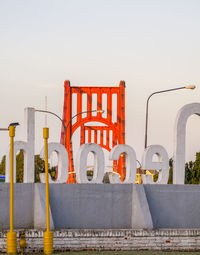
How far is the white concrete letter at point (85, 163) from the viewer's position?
89.6ft

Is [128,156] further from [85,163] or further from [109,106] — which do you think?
[109,106]

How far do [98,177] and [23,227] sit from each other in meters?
4.15

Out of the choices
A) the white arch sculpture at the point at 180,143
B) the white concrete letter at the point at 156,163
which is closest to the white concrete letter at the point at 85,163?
the white concrete letter at the point at 156,163

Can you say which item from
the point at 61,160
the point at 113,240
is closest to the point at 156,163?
the point at 61,160

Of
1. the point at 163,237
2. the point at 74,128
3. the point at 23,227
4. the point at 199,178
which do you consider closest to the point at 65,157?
the point at 23,227

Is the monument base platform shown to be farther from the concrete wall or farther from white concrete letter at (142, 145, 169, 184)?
white concrete letter at (142, 145, 169, 184)

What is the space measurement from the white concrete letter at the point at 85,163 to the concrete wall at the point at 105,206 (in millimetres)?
1067

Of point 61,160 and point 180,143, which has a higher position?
point 180,143

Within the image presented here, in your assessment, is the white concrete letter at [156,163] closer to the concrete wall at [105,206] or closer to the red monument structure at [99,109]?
the concrete wall at [105,206]

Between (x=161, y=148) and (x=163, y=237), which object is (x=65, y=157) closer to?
(x=161, y=148)

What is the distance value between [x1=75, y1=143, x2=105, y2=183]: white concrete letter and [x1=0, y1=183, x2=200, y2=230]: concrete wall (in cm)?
107

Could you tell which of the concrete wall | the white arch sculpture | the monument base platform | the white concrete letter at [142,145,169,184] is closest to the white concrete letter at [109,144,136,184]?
the white concrete letter at [142,145,169,184]

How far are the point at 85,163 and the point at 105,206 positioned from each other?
7.21ft

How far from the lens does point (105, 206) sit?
26.5 meters
